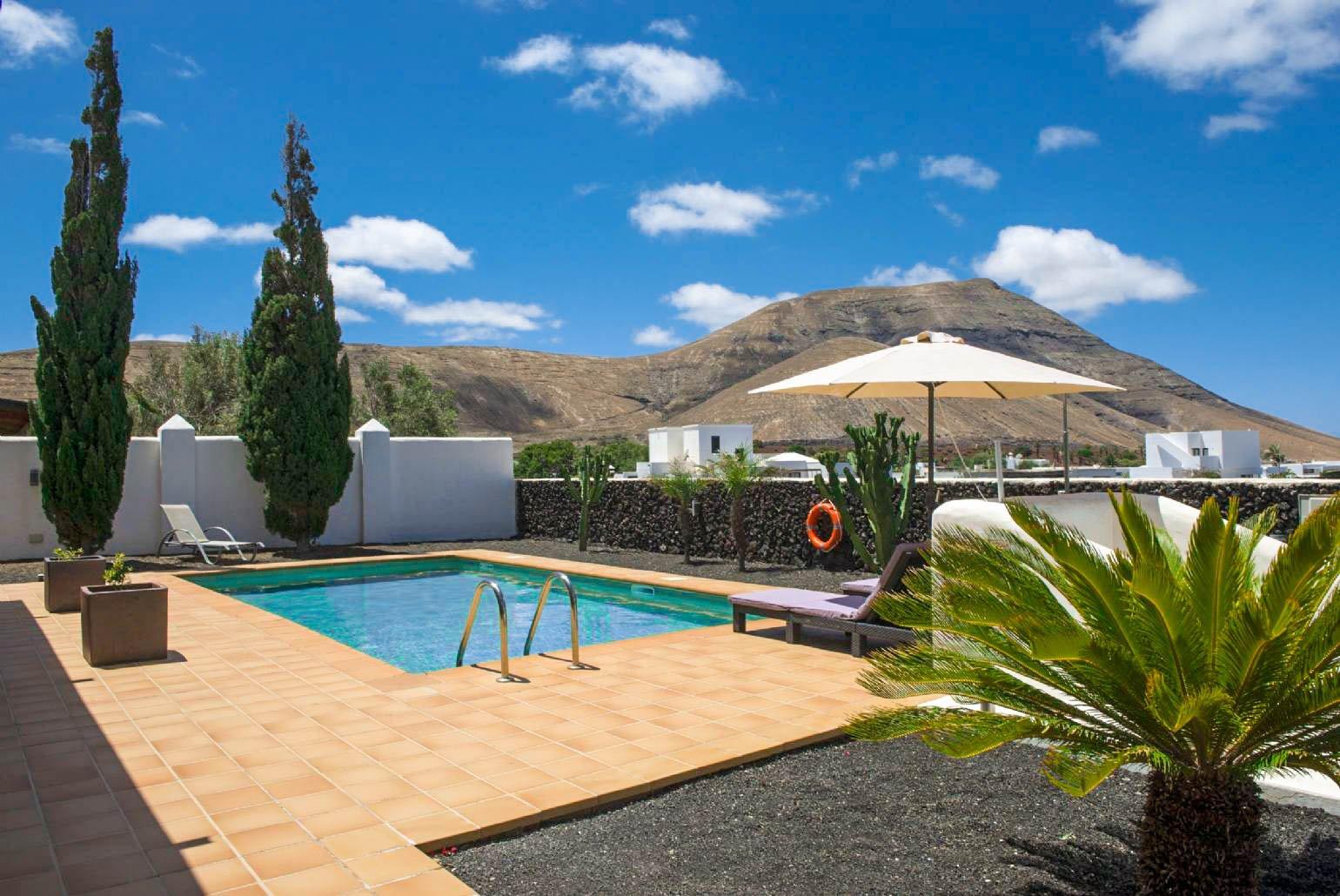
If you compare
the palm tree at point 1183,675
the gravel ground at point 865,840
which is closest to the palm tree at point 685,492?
the gravel ground at point 865,840

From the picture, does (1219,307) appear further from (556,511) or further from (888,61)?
(556,511)

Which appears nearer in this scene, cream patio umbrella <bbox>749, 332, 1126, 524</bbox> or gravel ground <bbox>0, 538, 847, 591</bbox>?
cream patio umbrella <bbox>749, 332, 1126, 524</bbox>

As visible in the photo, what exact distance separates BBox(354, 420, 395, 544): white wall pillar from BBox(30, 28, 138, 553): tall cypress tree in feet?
14.6

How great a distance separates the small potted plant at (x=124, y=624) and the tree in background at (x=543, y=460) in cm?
2007

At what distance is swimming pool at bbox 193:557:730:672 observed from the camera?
881 centimetres

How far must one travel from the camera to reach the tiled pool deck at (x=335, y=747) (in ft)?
10.6

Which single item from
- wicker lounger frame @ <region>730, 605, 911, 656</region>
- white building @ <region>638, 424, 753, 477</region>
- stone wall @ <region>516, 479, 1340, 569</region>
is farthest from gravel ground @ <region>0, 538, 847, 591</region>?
white building @ <region>638, 424, 753, 477</region>

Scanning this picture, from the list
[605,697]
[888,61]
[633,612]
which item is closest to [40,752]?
[605,697]

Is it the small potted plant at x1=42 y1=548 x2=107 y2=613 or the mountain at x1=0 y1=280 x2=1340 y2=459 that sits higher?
the mountain at x1=0 y1=280 x2=1340 y2=459

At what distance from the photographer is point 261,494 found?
16.2 metres

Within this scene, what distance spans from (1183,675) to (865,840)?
4.38 ft

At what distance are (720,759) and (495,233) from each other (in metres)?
44.2

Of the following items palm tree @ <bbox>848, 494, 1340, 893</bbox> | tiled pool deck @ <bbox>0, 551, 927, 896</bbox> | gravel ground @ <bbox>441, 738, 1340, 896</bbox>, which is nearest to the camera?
palm tree @ <bbox>848, 494, 1340, 893</bbox>

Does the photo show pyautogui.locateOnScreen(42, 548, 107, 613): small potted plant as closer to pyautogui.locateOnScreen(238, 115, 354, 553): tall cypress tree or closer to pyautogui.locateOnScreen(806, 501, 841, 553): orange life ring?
pyautogui.locateOnScreen(238, 115, 354, 553): tall cypress tree
